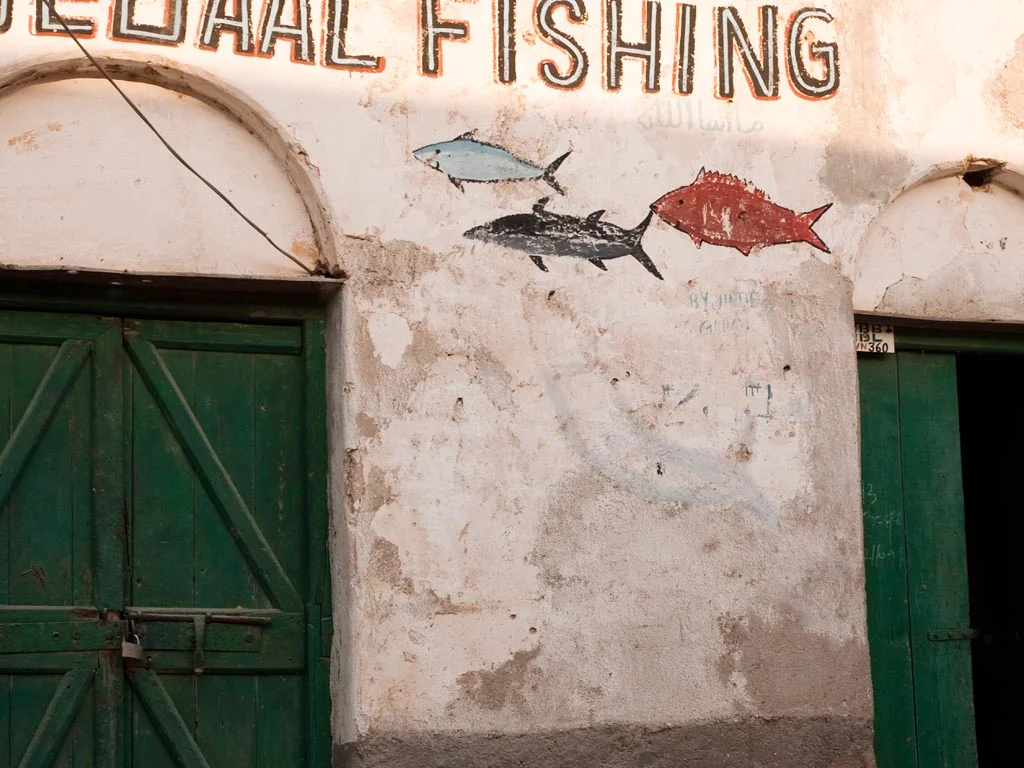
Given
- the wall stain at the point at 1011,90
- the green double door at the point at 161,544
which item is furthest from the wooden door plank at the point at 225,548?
the wall stain at the point at 1011,90

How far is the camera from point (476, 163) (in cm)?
616

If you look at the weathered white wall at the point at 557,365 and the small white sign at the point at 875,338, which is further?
the small white sign at the point at 875,338

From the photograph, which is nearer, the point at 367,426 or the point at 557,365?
the point at 367,426

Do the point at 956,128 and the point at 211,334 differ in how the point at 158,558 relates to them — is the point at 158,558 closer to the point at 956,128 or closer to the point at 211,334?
the point at 211,334

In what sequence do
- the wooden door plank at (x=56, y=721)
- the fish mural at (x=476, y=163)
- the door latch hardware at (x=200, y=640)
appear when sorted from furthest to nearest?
the fish mural at (x=476, y=163) → the door latch hardware at (x=200, y=640) → the wooden door plank at (x=56, y=721)

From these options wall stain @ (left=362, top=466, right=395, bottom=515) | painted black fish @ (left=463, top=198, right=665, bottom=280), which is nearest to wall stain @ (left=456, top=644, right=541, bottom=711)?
wall stain @ (left=362, top=466, right=395, bottom=515)

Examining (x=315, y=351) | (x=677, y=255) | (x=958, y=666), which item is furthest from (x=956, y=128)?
(x=315, y=351)

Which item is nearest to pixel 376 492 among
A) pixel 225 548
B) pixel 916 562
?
pixel 225 548

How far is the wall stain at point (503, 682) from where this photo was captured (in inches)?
230

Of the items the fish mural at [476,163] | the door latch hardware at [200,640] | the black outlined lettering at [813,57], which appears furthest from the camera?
the black outlined lettering at [813,57]

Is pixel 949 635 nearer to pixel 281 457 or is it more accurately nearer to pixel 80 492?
pixel 281 457

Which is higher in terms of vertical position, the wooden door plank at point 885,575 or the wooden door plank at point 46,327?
the wooden door plank at point 46,327

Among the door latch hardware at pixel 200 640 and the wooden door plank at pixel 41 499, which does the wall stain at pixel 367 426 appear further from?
the wooden door plank at pixel 41 499

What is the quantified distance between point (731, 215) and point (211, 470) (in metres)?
2.39
